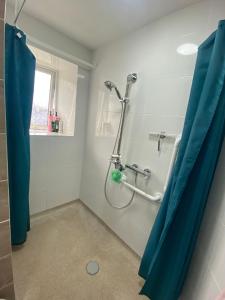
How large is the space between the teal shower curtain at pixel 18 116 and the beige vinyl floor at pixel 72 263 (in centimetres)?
25

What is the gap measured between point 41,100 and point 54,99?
17cm

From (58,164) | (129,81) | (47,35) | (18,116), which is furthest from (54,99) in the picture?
(129,81)

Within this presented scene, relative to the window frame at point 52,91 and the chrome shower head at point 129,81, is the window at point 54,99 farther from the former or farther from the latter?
the chrome shower head at point 129,81

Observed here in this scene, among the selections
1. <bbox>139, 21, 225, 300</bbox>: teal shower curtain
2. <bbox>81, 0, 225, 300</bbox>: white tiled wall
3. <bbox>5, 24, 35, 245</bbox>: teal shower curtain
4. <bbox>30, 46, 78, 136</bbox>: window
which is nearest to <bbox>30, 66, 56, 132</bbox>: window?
<bbox>30, 46, 78, 136</bbox>: window

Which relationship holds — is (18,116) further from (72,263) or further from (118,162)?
(72,263)

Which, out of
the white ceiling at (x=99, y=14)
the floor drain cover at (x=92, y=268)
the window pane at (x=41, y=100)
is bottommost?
the floor drain cover at (x=92, y=268)

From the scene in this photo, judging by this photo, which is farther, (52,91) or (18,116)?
(52,91)

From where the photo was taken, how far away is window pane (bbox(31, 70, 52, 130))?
203 centimetres

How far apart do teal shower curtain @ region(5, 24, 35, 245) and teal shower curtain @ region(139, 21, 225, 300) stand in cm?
120

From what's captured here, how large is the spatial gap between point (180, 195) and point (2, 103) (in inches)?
41.3

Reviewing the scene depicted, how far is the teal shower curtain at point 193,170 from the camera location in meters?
0.83

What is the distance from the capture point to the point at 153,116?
1.37 metres

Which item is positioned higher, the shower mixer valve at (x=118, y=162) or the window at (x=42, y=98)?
the window at (x=42, y=98)

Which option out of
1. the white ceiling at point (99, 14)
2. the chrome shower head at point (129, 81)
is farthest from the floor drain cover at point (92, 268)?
the white ceiling at point (99, 14)
